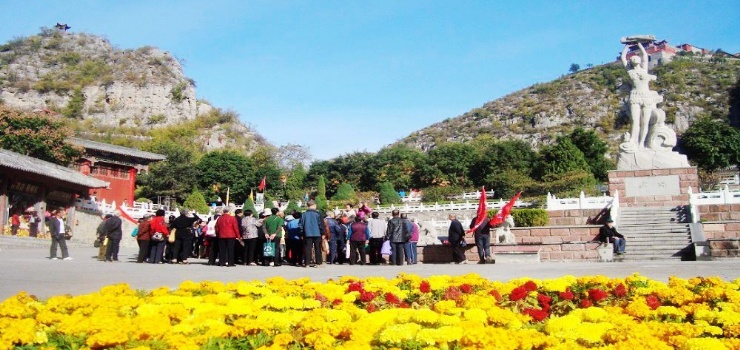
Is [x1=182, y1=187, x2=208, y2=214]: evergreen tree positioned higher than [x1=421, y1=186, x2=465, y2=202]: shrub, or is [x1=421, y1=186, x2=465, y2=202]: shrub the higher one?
[x1=421, y1=186, x2=465, y2=202]: shrub

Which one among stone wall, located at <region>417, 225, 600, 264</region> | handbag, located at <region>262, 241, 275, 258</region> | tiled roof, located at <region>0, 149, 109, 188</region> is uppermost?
tiled roof, located at <region>0, 149, 109, 188</region>

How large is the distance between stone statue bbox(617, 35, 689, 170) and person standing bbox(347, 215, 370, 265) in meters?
12.6

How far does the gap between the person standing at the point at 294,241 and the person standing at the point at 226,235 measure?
1.01 meters

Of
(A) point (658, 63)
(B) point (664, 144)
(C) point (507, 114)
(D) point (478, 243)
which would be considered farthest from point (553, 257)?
(A) point (658, 63)

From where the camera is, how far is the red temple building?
117 ft

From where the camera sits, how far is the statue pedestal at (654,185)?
20.7 meters

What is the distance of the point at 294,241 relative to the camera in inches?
476

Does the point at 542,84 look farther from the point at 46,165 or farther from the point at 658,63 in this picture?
the point at 46,165

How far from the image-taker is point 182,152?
156 feet

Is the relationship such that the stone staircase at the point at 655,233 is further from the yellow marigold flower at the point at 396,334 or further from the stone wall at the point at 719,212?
the yellow marigold flower at the point at 396,334

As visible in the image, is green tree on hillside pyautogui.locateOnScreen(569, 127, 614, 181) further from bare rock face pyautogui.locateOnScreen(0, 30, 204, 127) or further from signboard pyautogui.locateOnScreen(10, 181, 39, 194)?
bare rock face pyautogui.locateOnScreen(0, 30, 204, 127)

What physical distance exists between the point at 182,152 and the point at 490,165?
77.8 ft

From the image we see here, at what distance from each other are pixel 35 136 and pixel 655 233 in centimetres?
2931

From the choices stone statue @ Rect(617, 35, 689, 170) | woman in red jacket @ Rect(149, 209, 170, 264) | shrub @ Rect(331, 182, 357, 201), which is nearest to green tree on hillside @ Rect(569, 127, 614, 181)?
shrub @ Rect(331, 182, 357, 201)
